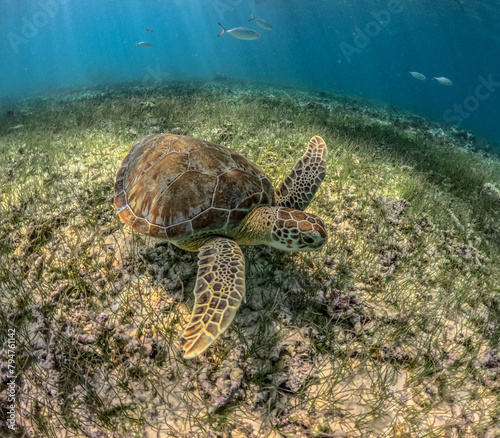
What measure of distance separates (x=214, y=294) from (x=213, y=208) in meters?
0.85

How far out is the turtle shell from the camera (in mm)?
2312

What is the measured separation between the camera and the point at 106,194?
354 centimetres

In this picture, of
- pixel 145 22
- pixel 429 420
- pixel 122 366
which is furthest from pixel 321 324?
pixel 145 22

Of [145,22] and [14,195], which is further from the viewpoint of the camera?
[145,22]

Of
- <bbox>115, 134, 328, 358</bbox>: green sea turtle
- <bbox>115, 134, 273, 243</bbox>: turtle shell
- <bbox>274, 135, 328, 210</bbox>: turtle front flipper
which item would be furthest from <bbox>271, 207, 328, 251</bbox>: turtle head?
<bbox>274, 135, 328, 210</bbox>: turtle front flipper

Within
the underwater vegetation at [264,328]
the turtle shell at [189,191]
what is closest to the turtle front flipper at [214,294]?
the turtle shell at [189,191]

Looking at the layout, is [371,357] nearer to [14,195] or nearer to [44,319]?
[44,319]

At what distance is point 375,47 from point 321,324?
454 feet

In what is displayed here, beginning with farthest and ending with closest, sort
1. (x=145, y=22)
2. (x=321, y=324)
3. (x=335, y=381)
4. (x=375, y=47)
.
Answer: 1. (x=145, y=22)
2. (x=375, y=47)
3. (x=321, y=324)
4. (x=335, y=381)

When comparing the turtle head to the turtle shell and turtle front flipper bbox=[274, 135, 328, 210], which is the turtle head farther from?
turtle front flipper bbox=[274, 135, 328, 210]

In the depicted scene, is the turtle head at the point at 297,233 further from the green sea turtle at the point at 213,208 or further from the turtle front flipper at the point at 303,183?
the turtle front flipper at the point at 303,183

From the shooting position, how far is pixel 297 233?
220cm

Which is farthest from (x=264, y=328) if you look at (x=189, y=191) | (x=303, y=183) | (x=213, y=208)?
(x=303, y=183)

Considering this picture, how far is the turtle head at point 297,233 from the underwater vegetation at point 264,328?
408 millimetres
